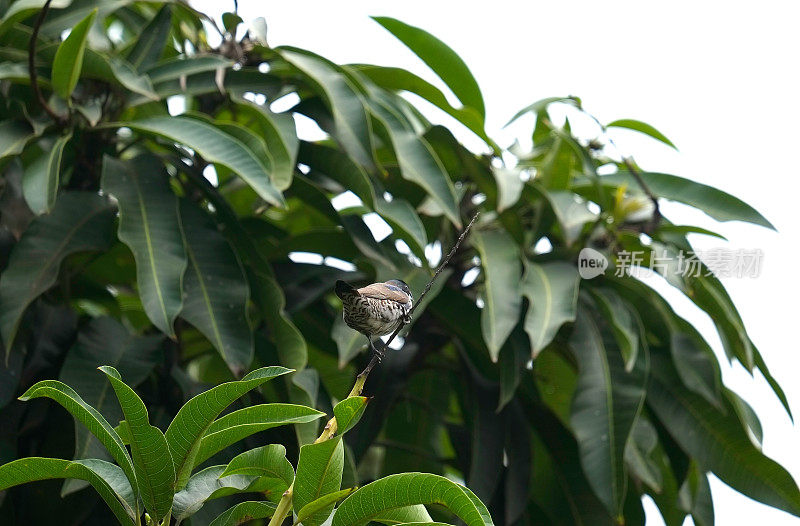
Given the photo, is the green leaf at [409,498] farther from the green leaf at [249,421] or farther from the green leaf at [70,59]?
the green leaf at [70,59]

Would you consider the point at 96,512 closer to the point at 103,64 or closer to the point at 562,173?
the point at 103,64

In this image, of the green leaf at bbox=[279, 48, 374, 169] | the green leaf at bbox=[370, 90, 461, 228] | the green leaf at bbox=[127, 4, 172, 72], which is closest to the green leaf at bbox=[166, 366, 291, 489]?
Answer: the green leaf at bbox=[370, 90, 461, 228]

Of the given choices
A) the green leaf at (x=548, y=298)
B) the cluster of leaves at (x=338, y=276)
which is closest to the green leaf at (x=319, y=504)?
the cluster of leaves at (x=338, y=276)

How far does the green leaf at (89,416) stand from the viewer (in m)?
1.46

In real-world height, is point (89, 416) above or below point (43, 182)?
above

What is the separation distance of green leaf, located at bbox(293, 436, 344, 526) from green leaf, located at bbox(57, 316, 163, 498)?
0.98 meters

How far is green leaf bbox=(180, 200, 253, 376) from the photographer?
8.00 ft

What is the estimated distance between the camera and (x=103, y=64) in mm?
2703

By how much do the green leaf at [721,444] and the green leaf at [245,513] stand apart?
1.71m

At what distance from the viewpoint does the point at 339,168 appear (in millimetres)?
2895

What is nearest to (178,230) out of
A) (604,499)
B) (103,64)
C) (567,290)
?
(103,64)

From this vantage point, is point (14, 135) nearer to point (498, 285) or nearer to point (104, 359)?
point (104, 359)

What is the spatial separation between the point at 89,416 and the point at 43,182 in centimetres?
109

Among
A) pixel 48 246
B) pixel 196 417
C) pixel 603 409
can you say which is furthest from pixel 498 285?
pixel 196 417
